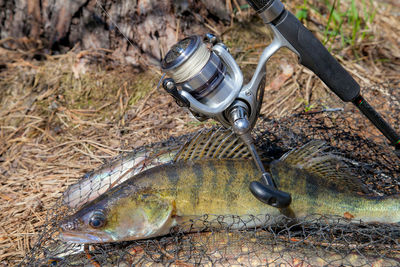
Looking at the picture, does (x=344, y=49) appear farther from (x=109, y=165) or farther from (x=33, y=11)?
(x=33, y=11)

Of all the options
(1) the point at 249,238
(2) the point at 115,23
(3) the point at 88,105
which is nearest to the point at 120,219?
(1) the point at 249,238

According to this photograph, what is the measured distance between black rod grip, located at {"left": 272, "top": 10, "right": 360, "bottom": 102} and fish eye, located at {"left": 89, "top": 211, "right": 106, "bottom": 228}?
5.56 ft

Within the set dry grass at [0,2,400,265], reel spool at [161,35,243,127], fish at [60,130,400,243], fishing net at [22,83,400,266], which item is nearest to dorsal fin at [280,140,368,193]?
fish at [60,130,400,243]

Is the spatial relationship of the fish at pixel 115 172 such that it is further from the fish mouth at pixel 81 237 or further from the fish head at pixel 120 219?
the fish mouth at pixel 81 237

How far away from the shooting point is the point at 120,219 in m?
2.57

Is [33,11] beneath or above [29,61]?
above

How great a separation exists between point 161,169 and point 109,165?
777mm

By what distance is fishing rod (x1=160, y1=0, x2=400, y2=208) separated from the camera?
2.46 m

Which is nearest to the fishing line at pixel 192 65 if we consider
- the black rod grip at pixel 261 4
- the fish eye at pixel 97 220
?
the black rod grip at pixel 261 4

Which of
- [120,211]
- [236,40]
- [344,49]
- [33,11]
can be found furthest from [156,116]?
[344,49]

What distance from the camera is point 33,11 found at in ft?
16.1

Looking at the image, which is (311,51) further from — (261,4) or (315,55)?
(261,4)

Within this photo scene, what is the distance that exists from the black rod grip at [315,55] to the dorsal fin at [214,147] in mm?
723

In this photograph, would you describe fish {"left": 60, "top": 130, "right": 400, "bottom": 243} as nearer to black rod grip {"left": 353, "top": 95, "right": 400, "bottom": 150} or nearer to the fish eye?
the fish eye
